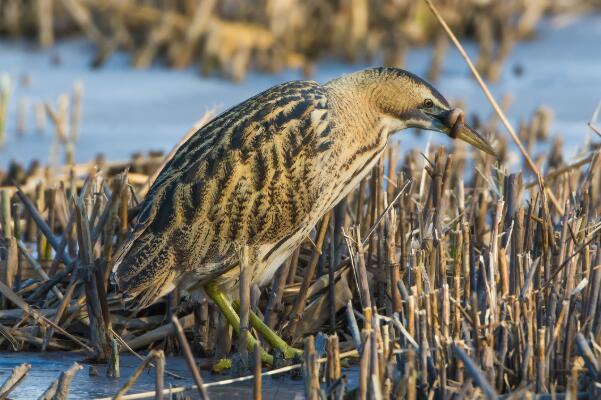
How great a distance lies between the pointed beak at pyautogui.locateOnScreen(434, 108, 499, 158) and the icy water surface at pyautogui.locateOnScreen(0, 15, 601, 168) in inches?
147

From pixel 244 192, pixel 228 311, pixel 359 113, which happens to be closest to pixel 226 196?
pixel 244 192

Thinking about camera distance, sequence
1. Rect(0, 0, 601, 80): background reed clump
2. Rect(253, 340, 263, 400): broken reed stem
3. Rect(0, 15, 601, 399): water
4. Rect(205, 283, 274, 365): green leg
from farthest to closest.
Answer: Rect(0, 0, 601, 80): background reed clump, Rect(0, 15, 601, 399): water, Rect(205, 283, 274, 365): green leg, Rect(253, 340, 263, 400): broken reed stem

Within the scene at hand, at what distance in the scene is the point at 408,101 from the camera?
428 cm

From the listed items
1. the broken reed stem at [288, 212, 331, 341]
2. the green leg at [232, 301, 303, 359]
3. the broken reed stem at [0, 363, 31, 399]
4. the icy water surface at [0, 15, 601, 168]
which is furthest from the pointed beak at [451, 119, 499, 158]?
the icy water surface at [0, 15, 601, 168]

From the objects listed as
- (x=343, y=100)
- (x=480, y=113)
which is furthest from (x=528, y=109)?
(x=343, y=100)

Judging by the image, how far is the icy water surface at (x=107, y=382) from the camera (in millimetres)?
3590

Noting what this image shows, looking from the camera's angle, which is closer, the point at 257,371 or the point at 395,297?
the point at 257,371

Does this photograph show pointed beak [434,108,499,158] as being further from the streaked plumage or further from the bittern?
the streaked plumage

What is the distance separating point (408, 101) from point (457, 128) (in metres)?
0.20

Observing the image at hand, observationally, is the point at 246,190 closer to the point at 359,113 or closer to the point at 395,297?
the point at 359,113

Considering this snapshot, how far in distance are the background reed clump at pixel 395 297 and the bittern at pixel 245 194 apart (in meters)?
0.11

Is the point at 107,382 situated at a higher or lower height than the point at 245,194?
lower

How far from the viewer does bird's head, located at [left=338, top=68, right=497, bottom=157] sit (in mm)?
4277

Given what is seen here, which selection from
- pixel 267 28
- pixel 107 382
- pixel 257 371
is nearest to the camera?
pixel 257 371
